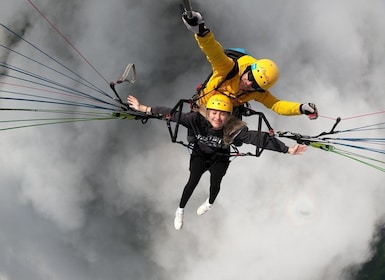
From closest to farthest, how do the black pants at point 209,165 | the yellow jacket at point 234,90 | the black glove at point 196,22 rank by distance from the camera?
the black glove at point 196,22 → the yellow jacket at point 234,90 → the black pants at point 209,165

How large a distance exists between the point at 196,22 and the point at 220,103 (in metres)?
1.24

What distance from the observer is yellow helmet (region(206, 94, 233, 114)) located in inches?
153

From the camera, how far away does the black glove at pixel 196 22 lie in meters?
2.73

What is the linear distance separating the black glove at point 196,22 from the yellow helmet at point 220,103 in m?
1.02

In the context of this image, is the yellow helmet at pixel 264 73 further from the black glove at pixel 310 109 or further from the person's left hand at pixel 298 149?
the person's left hand at pixel 298 149

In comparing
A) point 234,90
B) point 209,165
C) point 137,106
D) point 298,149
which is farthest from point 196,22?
point 209,165

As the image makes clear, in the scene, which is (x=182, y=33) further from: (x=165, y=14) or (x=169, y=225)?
(x=169, y=225)

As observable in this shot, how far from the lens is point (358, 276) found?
18047mm

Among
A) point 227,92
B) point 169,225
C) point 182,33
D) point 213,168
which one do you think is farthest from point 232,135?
point 169,225

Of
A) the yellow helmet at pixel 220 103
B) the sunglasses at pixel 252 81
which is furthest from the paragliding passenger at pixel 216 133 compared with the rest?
the sunglasses at pixel 252 81

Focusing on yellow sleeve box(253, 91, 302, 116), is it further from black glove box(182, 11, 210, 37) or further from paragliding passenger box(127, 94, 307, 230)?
black glove box(182, 11, 210, 37)

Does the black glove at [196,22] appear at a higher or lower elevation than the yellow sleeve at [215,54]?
lower

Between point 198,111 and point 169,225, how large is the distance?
1835 centimetres

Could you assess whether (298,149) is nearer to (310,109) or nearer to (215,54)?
(310,109)
